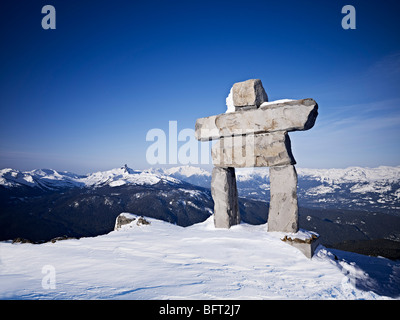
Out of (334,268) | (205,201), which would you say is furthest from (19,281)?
(205,201)

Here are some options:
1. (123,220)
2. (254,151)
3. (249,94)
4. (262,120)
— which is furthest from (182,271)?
(123,220)

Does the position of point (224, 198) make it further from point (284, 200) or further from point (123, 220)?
point (123, 220)

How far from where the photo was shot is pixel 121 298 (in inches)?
137

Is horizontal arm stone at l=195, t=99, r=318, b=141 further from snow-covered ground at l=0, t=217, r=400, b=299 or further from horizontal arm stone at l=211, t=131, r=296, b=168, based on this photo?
snow-covered ground at l=0, t=217, r=400, b=299

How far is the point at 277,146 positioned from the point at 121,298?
6.59 meters

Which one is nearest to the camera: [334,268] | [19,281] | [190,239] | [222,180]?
[19,281]

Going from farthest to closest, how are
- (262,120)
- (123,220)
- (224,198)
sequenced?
(123,220), (224,198), (262,120)

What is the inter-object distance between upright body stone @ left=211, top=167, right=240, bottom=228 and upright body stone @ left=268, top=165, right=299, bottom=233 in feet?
5.81

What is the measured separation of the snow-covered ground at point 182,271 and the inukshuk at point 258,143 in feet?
4.26

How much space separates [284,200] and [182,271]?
4.83 metres

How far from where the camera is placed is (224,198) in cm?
947

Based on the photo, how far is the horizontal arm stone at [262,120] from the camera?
754 centimetres
